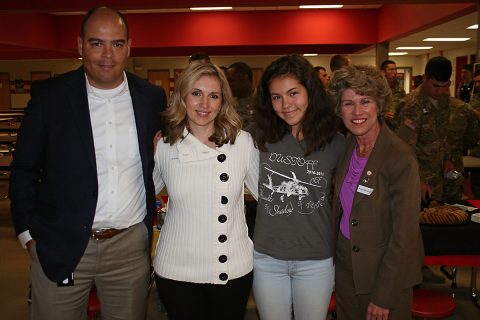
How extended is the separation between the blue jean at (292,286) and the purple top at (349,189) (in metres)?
0.18

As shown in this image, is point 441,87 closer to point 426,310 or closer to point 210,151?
point 426,310

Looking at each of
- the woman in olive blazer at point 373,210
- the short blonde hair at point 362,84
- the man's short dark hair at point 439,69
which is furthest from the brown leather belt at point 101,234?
the man's short dark hair at point 439,69

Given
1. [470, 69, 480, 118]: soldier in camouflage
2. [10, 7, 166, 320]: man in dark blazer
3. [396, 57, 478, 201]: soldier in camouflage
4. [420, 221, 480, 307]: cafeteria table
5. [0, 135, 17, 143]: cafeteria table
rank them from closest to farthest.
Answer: [10, 7, 166, 320]: man in dark blazer < [420, 221, 480, 307]: cafeteria table < [396, 57, 478, 201]: soldier in camouflage < [470, 69, 480, 118]: soldier in camouflage < [0, 135, 17, 143]: cafeteria table

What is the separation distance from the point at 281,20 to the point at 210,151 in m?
8.05

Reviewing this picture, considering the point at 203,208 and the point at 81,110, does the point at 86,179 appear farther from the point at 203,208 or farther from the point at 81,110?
the point at 203,208

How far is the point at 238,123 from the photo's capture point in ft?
6.55

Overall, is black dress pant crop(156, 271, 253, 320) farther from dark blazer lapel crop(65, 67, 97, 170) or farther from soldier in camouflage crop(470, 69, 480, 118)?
soldier in camouflage crop(470, 69, 480, 118)

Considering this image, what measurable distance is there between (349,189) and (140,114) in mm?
971

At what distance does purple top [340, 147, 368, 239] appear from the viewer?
1.90m

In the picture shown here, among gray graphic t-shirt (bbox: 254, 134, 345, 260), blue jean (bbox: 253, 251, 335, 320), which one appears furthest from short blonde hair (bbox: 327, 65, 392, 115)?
blue jean (bbox: 253, 251, 335, 320)

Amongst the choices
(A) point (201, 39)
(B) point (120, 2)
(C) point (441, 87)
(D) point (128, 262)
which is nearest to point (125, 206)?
(D) point (128, 262)

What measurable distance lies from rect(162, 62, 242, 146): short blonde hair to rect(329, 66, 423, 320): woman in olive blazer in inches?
18.0

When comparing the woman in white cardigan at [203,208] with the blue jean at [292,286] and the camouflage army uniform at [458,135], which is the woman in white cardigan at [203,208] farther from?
the camouflage army uniform at [458,135]

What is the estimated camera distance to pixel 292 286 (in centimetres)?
199
